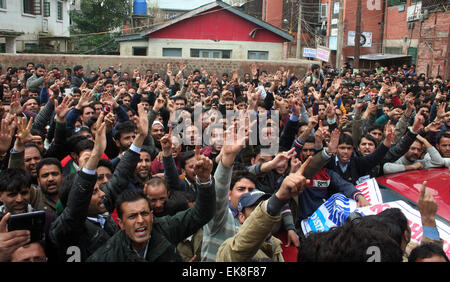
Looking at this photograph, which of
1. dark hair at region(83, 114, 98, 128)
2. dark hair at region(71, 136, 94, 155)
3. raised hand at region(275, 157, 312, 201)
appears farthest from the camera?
dark hair at region(83, 114, 98, 128)

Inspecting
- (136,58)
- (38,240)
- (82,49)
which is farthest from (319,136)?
(82,49)

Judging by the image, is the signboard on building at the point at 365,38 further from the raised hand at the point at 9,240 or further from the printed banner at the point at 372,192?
the raised hand at the point at 9,240

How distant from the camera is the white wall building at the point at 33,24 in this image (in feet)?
72.3

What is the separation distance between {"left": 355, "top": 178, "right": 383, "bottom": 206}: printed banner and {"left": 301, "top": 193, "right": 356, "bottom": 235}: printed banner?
8.9 inches

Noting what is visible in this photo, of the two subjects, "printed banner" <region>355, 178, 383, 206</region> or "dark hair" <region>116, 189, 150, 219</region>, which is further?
"printed banner" <region>355, 178, 383, 206</region>

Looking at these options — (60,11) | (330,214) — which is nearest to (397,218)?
(330,214)

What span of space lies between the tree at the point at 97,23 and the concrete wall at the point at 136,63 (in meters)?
14.8

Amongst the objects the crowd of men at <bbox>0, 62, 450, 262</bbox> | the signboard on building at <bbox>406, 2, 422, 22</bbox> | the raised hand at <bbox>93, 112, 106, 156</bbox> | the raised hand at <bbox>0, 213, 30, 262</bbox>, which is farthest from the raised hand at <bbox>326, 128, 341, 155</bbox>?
the signboard on building at <bbox>406, 2, 422, 22</bbox>

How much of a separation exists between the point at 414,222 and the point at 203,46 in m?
19.7

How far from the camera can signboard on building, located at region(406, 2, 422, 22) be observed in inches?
926

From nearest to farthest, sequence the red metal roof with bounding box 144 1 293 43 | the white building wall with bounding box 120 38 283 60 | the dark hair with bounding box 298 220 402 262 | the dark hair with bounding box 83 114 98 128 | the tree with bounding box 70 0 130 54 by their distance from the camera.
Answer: the dark hair with bounding box 298 220 402 262 < the dark hair with bounding box 83 114 98 128 < the white building wall with bounding box 120 38 283 60 < the red metal roof with bounding box 144 1 293 43 < the tree with bounding box 70 0 130 54

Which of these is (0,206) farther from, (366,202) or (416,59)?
(416,59)

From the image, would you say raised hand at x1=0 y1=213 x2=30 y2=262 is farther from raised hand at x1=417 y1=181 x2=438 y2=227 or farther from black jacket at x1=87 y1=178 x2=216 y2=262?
raised hand at x1=417 y1=181 x2=438 y2=227

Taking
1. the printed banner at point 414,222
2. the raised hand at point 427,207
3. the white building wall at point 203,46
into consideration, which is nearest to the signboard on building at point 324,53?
the white building wall at point 203,46
